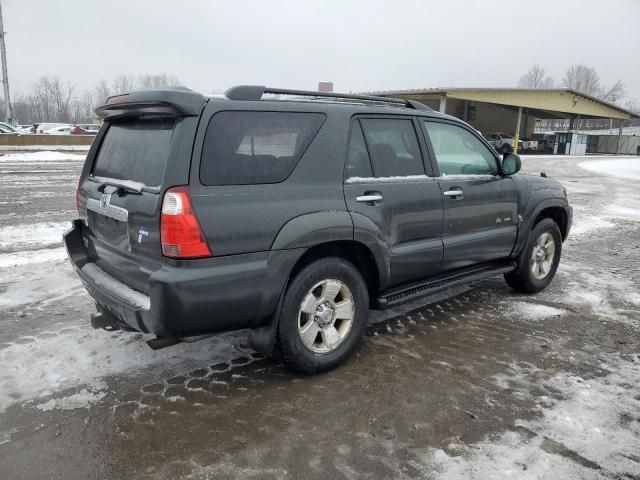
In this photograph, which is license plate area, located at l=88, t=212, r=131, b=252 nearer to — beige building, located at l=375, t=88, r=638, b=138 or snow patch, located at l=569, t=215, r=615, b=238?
snow patch, located at l=569, t=215, r=615, b=238

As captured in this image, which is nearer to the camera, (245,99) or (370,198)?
(245,99)

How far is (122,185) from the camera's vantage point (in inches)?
126

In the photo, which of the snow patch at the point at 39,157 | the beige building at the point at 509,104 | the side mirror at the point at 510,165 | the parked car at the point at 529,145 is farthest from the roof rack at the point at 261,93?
the parked car at the point at 529,145

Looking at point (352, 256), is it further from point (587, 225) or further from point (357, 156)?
point (587, 225)

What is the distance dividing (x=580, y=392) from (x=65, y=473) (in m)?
3.14

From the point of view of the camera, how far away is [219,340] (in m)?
4.07

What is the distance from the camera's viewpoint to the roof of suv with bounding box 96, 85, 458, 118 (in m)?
2.91

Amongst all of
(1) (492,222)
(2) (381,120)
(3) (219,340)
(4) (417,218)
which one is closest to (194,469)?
(3) (219,340)

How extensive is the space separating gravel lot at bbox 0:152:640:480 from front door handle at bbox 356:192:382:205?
1188mm

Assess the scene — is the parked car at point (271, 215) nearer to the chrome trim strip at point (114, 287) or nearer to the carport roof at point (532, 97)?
the chrome trim strip at point (114, 287)

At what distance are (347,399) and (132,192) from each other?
1858mm

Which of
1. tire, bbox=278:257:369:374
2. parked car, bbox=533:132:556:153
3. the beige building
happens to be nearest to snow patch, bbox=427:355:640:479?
tire, bbox=278:257:369:374

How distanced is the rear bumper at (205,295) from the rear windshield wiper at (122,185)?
0.53 meters

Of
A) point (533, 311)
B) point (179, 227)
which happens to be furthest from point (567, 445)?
point (179, 227)
